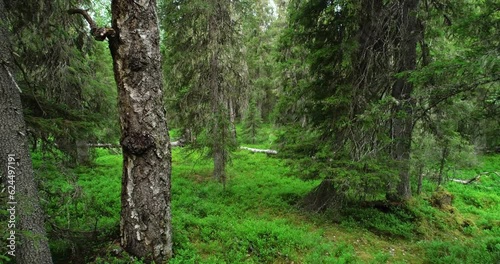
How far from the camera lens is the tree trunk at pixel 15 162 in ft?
12.2

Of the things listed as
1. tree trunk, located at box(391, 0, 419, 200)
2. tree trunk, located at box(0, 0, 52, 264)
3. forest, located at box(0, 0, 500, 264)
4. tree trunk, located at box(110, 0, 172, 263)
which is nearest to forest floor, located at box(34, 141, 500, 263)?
forest, located at box(0, 0, 500, 264)

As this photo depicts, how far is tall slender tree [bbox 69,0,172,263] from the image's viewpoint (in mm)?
4105

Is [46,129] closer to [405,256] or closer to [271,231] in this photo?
[271,231]

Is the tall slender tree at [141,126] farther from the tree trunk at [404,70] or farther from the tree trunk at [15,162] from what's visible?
the tree trunk at [404,70]

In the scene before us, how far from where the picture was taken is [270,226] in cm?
670

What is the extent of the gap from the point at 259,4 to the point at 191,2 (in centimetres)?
1716

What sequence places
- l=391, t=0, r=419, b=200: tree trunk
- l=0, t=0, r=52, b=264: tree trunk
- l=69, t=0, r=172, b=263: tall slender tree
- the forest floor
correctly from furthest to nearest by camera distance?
l=391, t=0, r=419, b=200: tree trunk, the forest floor, l=69, t=0, r=172, b=263: tall slender tree, l=0, t=0, r=52, b=264: tree trunk

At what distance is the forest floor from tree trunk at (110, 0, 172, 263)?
402 millimetres

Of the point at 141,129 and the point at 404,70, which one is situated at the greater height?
the point at 404,70

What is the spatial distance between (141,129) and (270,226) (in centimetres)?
386

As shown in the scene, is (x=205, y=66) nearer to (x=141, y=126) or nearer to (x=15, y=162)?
(x=141, y=126)

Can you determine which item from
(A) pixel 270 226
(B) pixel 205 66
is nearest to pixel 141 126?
(A) pixel 270 226

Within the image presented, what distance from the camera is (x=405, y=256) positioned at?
21.0 feet

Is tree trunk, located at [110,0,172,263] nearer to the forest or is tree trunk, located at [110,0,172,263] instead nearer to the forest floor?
the forest
